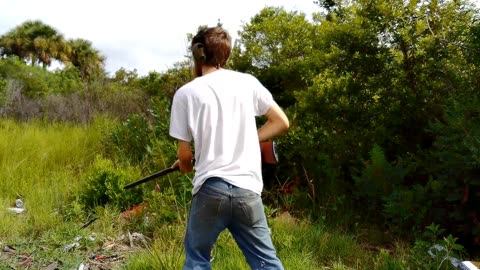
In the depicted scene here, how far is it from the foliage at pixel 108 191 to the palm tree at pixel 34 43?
38.8m

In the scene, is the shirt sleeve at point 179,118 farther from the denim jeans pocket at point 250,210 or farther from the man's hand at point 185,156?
the denim jeans pocket at point 250,210

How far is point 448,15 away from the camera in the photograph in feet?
19.9

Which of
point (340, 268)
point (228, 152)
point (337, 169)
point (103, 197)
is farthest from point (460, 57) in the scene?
point (103, 197)

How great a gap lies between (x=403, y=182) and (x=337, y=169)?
2.38ft

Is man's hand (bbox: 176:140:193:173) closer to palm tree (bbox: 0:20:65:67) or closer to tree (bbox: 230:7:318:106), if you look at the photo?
tree (bbox: 230:7:318:106)

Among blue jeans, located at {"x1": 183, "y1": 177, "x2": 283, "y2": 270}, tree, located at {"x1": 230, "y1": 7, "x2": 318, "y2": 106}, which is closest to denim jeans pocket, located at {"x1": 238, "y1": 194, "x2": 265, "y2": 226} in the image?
blue jeans, located at {"x1": 183, "y1": 177, "x2": 283, "y2": 270}

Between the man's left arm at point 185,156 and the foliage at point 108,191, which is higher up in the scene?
the man's left arm at point 185,156

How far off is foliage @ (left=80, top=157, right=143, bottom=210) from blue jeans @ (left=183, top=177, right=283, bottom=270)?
3.50 meters

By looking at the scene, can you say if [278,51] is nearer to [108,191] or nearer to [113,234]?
[108,191]

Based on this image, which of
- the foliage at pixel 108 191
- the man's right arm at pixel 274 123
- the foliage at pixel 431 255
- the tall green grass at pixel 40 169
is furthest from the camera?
the foliage at pixel 108 191

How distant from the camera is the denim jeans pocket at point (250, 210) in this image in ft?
9.65

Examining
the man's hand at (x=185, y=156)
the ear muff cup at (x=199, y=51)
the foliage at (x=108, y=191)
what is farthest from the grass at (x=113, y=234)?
the ear muff cup at (x=199, y=51)

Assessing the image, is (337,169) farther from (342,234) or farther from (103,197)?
(103,197)

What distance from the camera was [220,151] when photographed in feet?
9.66
